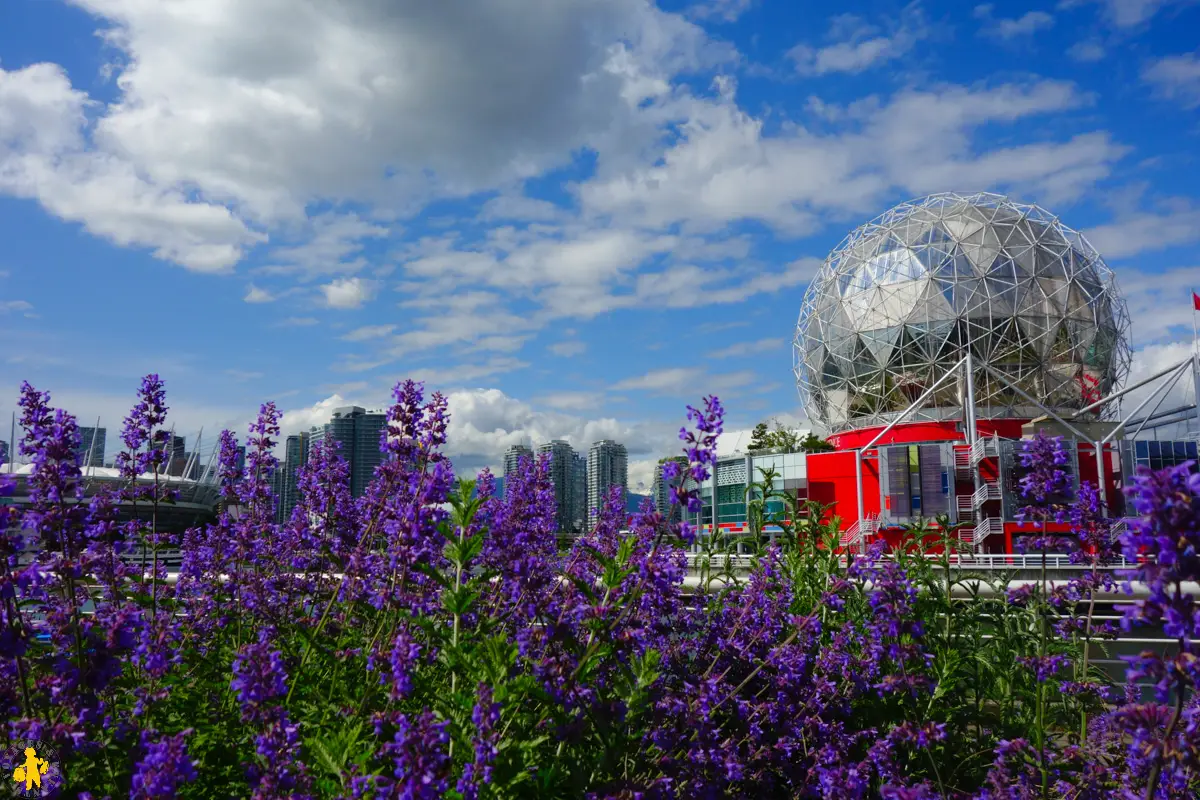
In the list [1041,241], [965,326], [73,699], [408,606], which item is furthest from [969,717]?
[1041,241]

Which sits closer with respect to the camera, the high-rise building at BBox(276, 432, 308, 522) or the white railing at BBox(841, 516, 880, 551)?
the high-rise building at BBox(276, 432, 308, 522)

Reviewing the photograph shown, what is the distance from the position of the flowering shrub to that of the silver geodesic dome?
125ft

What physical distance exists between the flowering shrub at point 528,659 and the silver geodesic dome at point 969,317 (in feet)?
125

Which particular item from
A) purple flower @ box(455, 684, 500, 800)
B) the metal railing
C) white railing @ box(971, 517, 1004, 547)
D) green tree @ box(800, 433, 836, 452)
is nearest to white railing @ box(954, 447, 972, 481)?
white railing @ box(971, 517, 1004, 547)

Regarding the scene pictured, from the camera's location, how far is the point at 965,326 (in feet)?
135

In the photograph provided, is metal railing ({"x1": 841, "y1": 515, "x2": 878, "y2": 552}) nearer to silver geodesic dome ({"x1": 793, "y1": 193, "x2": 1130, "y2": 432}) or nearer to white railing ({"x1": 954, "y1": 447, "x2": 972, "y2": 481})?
white railing ({"x1": 954, "y1": 447, "x2": 972, "y2": 481})

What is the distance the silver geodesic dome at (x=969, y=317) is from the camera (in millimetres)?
41438

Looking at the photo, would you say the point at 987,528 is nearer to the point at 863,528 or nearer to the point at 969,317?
the point at 863,528

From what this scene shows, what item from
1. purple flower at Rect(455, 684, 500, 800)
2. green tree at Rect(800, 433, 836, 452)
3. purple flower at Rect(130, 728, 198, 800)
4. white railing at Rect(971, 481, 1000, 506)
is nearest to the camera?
purple flower at Rect(130, 728, 198, 800)

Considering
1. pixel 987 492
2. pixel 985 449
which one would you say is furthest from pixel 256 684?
pixel 985 449

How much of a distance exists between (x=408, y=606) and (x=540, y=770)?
4.40 feet

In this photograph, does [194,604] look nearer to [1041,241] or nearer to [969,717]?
[969,717]

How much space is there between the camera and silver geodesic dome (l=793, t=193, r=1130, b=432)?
4144cm

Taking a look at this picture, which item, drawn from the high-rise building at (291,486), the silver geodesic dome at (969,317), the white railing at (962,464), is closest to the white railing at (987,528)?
the white railing at (962,464)
